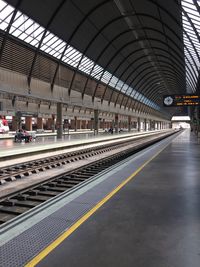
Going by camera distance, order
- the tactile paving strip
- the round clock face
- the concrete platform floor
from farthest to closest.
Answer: the round clock face → the tactile paving strip → the concrete platform floor

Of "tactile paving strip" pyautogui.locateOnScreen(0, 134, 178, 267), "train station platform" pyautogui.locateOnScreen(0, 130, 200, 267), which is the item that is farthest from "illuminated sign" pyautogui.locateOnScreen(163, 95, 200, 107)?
"tactile paving strip" pyautogui.locateOnScreen(0, 134, 178, 267)

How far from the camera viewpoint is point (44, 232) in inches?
202

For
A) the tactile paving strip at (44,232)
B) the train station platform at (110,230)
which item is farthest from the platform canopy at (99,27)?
the tactile paving strip at (44,232)

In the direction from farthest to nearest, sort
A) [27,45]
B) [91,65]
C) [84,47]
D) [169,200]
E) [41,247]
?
[91,65] < [84,47] < [27,45] < [169,200] < [41,247]

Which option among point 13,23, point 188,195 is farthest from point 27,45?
point 188,195

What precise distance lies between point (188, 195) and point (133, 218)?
2.68 meters

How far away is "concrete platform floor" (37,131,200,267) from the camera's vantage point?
4000 mm

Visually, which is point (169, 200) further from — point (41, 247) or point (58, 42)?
point (58, 42)

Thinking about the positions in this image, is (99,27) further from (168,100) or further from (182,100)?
(182,100)

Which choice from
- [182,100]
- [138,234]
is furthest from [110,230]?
[182,100]

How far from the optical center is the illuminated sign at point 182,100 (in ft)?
133

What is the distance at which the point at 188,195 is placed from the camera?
7.89 metres

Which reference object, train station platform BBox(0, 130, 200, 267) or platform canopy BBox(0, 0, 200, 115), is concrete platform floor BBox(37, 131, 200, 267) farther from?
platform canopy BBox(0, 0, 200, 115)

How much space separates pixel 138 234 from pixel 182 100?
126ft
